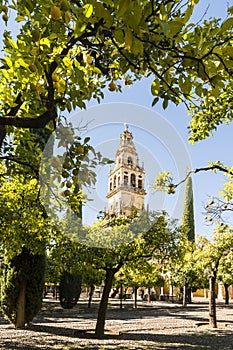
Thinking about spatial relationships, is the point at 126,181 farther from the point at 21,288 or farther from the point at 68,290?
the point at 68,290

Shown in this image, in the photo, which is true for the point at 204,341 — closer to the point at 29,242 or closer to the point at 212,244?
the point at 212,244

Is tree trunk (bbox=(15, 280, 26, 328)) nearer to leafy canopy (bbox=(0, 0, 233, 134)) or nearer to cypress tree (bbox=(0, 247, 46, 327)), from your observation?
cypress tree (bbox=(0, 247, 46, 327))

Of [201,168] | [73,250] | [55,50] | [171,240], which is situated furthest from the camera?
[171,240]

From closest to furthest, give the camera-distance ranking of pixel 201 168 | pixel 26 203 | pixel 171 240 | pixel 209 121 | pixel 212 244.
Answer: pixel 201 168, pixel 209 121, pixel 26 203, pixel 171 240, pixel 212 244

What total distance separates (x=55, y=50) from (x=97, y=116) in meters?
0.71

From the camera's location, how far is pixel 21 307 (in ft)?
40.6

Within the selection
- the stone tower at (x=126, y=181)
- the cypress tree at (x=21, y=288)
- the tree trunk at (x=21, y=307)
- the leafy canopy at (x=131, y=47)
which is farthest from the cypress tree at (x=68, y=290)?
the stone tower at (x=126, y=181)

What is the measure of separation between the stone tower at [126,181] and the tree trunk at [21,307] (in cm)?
1113

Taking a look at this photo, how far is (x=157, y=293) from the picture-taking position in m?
42.2

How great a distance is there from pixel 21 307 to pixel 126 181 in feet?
37.9

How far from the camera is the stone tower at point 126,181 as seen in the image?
94.2 inches

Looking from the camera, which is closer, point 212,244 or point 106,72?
point 106,72

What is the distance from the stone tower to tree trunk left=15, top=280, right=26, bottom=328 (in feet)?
36.5

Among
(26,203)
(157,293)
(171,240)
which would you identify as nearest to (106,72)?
(26,203)
